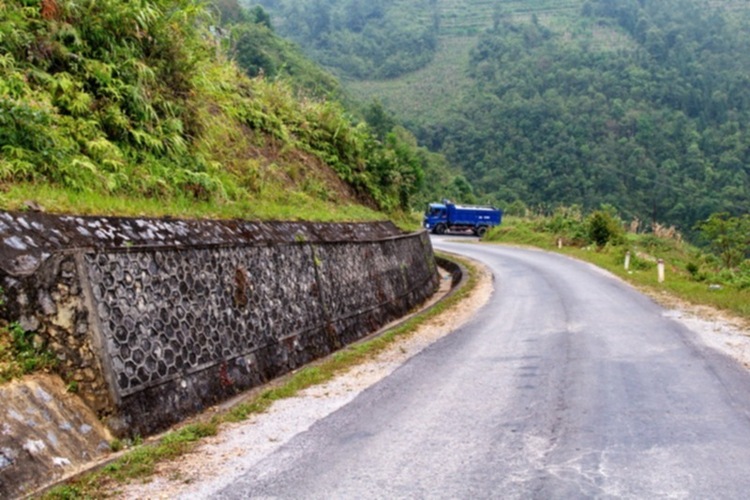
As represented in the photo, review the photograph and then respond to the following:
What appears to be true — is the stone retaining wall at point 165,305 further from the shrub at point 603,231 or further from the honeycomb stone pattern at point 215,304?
the shrub at point 603,231

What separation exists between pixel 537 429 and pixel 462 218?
4330 centimetres

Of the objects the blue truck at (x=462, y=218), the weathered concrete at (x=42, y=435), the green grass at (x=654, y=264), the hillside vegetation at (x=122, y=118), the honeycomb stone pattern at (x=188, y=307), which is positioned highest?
the hillside vegetation at (x=122, y=118)

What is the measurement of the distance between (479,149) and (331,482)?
A: 286 feet

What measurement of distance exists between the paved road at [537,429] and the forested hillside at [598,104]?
5753cm

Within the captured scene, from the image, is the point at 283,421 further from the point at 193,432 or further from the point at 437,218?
the point at 437,218

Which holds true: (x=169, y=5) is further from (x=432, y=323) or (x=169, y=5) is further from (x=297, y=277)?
(x=432, y=323)

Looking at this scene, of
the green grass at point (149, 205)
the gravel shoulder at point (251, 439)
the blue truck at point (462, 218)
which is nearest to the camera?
the gravel shoulder at point (251, 439)

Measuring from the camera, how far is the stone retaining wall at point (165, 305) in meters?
5.99

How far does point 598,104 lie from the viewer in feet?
313

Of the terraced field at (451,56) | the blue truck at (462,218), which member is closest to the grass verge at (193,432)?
the blue truck at (462,218)

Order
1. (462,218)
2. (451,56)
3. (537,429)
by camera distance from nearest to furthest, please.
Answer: (537,429) < (462,218) < (451,56)

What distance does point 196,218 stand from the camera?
9453 mm

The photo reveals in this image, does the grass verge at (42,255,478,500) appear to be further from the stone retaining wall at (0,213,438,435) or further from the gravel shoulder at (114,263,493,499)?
the stone retaining wall at (0,213,438,435)

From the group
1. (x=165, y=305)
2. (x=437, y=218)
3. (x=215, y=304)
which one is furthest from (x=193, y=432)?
(x=437, y=218)
